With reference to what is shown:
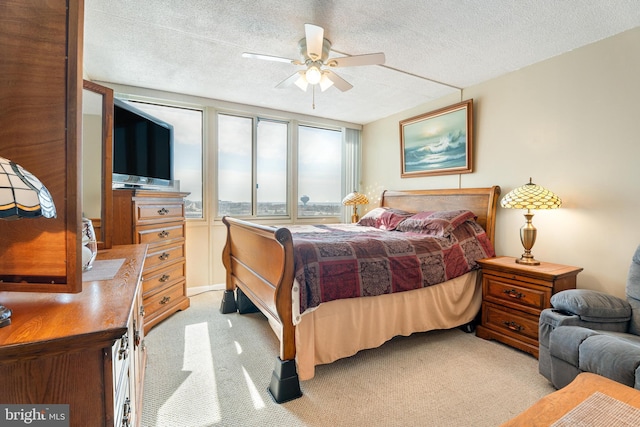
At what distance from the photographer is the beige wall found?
2219 millimetres

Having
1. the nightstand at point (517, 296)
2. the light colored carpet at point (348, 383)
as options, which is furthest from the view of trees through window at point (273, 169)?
the nightstand at point (517, 296)

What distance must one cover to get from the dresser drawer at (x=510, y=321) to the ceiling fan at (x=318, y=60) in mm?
2273

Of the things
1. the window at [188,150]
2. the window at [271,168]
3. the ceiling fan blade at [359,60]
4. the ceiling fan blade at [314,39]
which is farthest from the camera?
the window at [271,168]

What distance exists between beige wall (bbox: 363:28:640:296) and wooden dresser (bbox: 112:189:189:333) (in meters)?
3.32

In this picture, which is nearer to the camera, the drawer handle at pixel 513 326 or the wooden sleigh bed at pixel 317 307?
the wooden sleigh bed at pixel 317 307

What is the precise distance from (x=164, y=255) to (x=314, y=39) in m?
2.39

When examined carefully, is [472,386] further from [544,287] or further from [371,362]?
[544,287]

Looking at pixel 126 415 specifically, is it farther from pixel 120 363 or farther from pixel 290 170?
pixel 290 170

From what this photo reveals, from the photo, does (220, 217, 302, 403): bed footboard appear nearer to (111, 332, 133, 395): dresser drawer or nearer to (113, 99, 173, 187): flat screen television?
(111, 332, 133, 395): dresser drawer

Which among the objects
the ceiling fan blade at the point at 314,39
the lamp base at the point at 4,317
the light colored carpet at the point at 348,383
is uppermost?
the ceiling fan blade at the point at 314,39

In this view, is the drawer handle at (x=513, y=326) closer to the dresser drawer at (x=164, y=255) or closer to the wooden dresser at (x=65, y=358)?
the wooden dresser at (x=65, y=358)

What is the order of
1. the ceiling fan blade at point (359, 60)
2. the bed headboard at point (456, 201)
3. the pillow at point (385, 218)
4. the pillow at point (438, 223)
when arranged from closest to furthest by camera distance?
the ceiling fan blade at point (359, 60)
the pillow at point (438, 223)
the bed headboard at point (456, 201)
the pillow at point (385, 218)

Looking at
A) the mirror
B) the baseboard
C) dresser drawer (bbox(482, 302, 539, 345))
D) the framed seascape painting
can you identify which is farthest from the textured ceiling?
the baseboard

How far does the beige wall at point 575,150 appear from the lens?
2.22 meters
